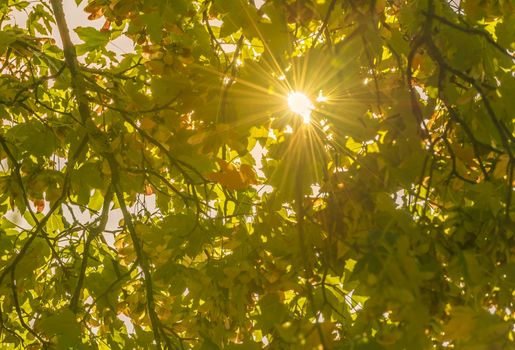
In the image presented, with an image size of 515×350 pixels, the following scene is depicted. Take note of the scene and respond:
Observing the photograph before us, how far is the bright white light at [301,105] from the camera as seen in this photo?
2.03m

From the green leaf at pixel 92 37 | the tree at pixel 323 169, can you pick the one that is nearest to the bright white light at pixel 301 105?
the tree at pixel 323 169

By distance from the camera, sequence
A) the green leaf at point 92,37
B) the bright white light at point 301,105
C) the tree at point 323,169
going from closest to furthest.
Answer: the tree at point 323,169 → the bright white light at point 301,105 → the green leaf at point 92,37

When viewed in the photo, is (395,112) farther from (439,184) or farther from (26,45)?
(26,45)

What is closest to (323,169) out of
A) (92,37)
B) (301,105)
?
(301,105)

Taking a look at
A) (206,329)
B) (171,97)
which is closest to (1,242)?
(206,329)

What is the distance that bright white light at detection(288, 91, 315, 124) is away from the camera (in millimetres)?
2031

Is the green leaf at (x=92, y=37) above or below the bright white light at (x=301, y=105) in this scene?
above

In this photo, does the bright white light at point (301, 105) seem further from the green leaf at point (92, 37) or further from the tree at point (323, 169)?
the green leaf at point (92, 37)

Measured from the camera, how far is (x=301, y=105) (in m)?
2.06

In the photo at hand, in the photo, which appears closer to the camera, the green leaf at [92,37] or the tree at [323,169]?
the tree at [323,169]

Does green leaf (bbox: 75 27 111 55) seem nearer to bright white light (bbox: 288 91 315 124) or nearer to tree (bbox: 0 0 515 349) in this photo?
tree (bbox: 0 0 515 349)

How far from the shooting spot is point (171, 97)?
7.52 feet

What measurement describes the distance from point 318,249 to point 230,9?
2.61 ft

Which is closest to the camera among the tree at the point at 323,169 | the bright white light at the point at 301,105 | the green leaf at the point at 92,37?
the tree at the point at 323,169
